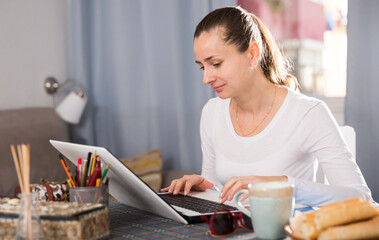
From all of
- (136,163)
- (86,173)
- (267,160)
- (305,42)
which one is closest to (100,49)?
(136,163)

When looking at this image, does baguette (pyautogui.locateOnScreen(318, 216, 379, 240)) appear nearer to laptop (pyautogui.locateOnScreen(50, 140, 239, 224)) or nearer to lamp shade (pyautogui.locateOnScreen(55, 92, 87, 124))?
laptop (pyautogui.locateOnScreen(50, 140, 239, 224))

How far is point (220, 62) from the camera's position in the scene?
1551 mm

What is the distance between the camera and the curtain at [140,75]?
2.82 meters

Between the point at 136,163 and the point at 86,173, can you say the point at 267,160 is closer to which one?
the point at 86,173

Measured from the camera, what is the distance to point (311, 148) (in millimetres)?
1570

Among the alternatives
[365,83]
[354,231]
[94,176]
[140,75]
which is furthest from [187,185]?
[140,75]

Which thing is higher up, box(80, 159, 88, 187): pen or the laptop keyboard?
box(80, 159, 88, 187): pen

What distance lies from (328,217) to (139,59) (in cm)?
233

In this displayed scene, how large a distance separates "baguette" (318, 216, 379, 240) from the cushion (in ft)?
6.00

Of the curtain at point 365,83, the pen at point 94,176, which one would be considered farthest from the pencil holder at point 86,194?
the curtain at point 365,83

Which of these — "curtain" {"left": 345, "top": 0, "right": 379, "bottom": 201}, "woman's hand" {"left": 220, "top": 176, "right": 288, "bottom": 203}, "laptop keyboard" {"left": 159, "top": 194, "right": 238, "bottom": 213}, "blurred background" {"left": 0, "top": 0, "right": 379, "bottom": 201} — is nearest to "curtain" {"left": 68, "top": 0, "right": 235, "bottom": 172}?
"blurred background" {"left": 0, "top": 0, "right": 379, "bottom": 201}

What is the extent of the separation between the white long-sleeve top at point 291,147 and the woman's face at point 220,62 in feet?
0.56

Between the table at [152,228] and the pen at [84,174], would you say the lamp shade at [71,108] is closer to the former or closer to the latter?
the table at [152,228]

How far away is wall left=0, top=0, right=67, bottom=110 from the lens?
3023mm
